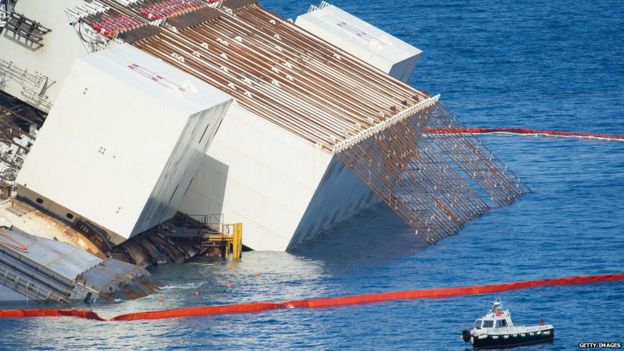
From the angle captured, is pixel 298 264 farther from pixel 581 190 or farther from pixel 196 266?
pixel 581 190

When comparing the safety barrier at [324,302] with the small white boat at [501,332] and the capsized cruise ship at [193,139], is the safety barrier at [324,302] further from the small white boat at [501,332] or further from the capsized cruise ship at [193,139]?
the small white boat at [501,332]

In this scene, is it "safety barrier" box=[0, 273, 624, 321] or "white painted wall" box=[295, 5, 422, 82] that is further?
"white painted wall" box=[295, 5, 422, 82]

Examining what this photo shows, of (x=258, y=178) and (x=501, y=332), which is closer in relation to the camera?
(x=501, y=332)

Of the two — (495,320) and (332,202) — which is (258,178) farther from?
(495,320)

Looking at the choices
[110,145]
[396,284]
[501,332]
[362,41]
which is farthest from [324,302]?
[362,41]

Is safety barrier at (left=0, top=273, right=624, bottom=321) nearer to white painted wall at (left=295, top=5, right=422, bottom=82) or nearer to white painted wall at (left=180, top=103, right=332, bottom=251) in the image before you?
white painted wall at (left=180, top=103, right=332, bottom=251)

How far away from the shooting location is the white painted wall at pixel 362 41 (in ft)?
609

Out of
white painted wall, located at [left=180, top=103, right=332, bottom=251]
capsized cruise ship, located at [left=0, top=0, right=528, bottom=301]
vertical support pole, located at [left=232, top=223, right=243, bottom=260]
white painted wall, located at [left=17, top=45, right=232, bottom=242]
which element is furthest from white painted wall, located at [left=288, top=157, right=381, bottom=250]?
white painted wall, located at [left=17, top=45, right=232, bottom=242]

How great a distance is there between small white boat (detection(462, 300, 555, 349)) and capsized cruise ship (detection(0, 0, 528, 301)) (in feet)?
83.2

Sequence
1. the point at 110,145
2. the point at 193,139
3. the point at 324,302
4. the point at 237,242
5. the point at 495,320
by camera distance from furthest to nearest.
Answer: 1. the point at 237,242
2. the point at 193,139
3. the point at 110,145
4. the point at 324,302
5. the point at 495,320

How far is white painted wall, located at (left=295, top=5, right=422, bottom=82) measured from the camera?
18562 centimetres

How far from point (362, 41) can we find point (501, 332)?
61862 millimetres

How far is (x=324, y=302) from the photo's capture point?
142 m

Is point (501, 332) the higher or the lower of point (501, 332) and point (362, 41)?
the lower
